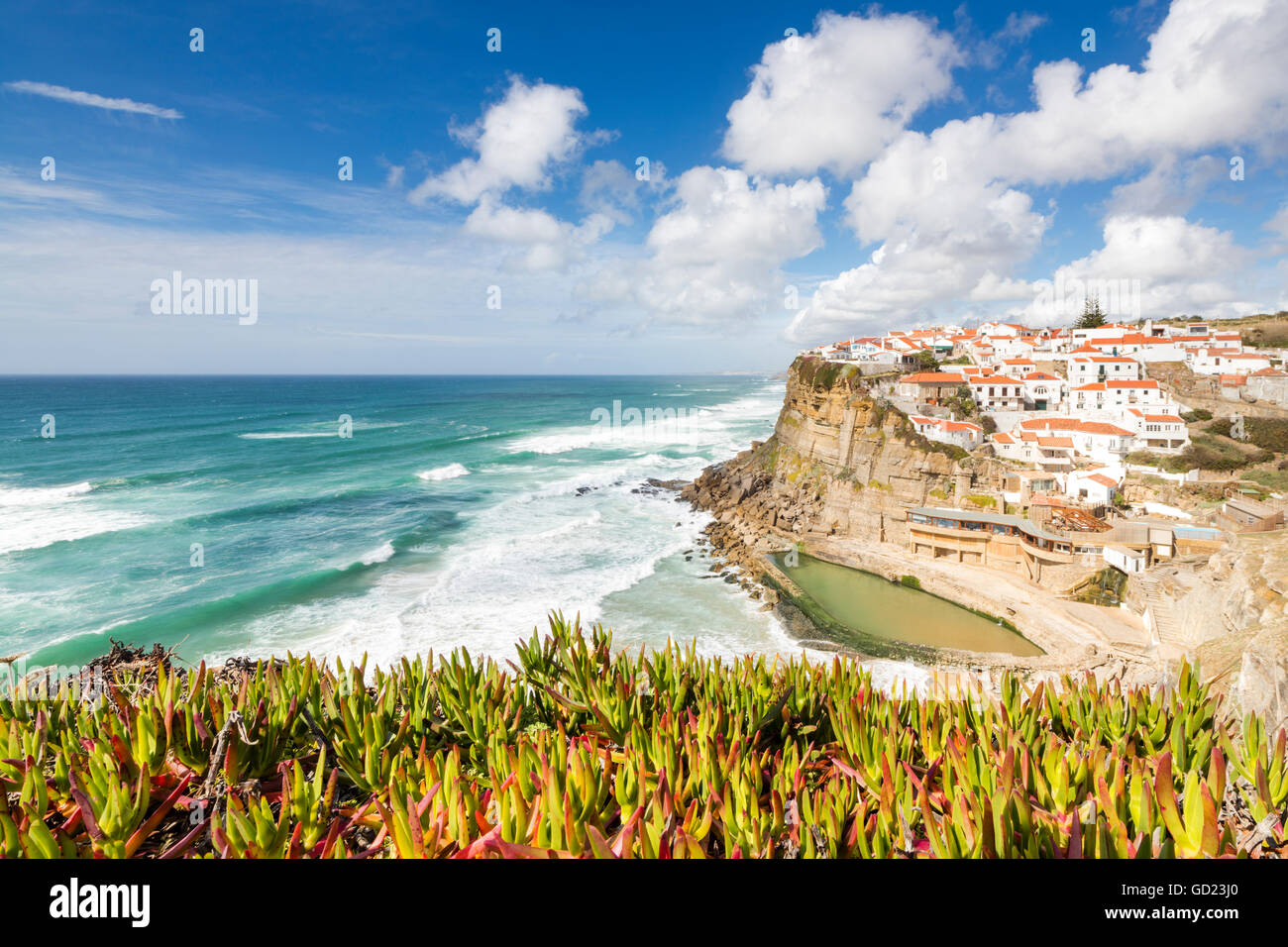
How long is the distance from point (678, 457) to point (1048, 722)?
51089mm

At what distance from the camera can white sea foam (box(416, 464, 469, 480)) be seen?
145ft

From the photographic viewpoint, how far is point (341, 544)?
93.8 feet

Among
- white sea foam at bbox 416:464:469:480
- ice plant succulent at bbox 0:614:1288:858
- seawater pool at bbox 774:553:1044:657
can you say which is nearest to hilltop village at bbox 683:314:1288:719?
seawater pool at bbox 774:553:1044:657

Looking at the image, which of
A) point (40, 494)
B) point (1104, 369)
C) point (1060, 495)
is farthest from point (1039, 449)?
point (40, 494)

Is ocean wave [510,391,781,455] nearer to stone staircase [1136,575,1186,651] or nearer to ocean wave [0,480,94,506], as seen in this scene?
ocean wave [0,480,94,506]

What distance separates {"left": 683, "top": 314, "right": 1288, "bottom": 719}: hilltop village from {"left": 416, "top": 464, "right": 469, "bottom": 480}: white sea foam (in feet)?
60.8

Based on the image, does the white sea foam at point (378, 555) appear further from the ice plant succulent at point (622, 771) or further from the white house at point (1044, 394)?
the white house at point (1044, 394)

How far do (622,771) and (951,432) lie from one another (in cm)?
3639

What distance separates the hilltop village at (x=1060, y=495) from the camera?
17445 mm

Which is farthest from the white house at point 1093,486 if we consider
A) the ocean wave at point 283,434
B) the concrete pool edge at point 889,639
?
the ocean wave at point 283,434

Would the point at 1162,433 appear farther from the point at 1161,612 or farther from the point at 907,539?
the point at 1161,612

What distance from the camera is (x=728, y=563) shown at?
90.5 feet

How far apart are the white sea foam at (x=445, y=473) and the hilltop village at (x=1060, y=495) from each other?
60.8 feet

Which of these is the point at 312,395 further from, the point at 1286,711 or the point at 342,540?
the point at 1286,711
